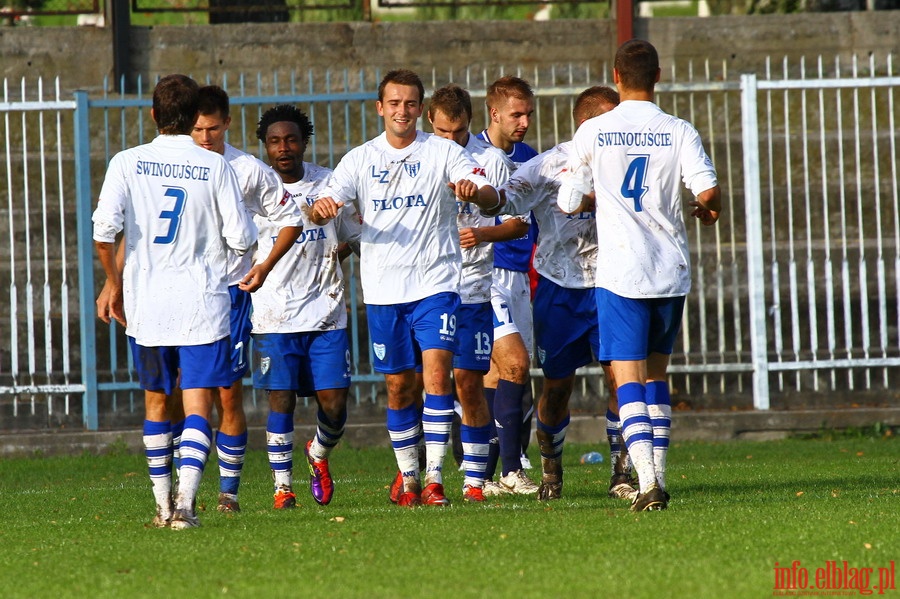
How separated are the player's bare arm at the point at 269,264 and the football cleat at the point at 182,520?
1059mm

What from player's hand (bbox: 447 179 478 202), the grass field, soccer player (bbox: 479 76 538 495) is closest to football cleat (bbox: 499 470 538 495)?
soccer player (bbox: 479 76 538 495)

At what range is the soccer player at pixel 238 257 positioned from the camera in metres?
6.43

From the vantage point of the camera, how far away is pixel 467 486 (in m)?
7.24

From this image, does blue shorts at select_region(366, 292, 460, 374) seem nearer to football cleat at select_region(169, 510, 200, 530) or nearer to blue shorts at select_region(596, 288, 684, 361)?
blue shorts at select_region(596, 288, 684, 361)

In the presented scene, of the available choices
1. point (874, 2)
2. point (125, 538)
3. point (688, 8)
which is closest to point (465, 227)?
point (125, 538)

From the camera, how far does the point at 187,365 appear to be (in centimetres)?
572

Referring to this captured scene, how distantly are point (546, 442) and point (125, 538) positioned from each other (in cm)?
272

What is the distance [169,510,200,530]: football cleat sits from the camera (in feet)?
18.6

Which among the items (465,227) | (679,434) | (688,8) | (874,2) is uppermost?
(688,8)

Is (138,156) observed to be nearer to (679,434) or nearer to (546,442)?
(546,442)

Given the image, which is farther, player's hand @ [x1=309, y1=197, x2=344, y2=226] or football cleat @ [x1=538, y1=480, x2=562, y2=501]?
football cleat @ [x1=538, y1=480, x2=562, y2=501]

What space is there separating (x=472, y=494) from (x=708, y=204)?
7.00ft

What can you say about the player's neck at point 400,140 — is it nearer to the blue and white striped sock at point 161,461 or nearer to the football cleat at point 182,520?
the blue and white striped sock at point 161,461

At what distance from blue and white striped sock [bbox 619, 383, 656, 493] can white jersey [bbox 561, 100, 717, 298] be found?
454 mm
